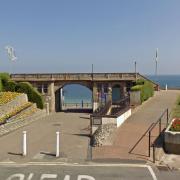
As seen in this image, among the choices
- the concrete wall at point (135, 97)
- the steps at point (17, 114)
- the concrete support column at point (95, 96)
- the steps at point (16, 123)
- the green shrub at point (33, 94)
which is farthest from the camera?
the concrete support column at point (95, 96)

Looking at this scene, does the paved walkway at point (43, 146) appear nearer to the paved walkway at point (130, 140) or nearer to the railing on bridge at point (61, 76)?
the paved walkway at point (130, 140)

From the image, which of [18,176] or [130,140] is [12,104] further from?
[18,176]

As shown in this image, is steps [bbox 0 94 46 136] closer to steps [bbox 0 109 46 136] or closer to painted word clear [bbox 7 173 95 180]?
steps [bbox 0 109 46 136]

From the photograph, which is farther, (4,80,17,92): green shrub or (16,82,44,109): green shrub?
(4,80,17,92): green shrub

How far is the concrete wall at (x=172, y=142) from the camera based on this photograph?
14.1 meters

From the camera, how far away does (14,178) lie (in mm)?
11375

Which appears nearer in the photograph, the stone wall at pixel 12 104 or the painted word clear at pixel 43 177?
the painted word clear at pixel 43 177

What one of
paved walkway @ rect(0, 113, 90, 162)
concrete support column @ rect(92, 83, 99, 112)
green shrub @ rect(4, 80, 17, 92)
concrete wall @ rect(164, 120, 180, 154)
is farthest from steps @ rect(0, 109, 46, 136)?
concrete support column @ rect(92, 83, 99, 112)

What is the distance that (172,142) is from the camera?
14195 mm

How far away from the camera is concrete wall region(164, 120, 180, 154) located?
14.1m

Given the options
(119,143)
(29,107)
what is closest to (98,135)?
(119,143)

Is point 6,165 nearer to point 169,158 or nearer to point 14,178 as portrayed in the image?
point 14,178

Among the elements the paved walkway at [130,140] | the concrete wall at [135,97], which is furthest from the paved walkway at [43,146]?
the concrete wall at [135,97]

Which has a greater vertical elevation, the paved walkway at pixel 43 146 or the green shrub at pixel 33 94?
the green shrub at pixel 33 94
